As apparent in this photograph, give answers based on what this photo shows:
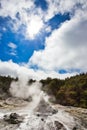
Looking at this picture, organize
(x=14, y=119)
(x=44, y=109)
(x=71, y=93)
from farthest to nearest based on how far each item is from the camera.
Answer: (x=71, y=93) → (x=44, y=109) → (x=14, y=119)

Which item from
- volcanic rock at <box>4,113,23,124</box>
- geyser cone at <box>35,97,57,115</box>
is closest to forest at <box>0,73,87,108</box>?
geyser cone at <box>35,97,57,115</box>

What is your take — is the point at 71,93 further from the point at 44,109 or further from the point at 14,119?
the point at 14,119

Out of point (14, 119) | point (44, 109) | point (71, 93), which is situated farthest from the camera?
point (71, 93)

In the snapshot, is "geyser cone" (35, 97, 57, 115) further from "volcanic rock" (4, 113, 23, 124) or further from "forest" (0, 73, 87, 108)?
"forest" (0, 73, 87, 108)

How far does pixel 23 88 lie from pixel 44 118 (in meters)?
55.5

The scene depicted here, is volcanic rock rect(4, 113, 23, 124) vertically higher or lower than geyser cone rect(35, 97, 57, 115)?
lower

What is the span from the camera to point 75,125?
29703 millimetres

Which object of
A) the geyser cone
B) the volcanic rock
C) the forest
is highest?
the forest

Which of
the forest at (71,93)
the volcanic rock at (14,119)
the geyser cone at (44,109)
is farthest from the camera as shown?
the forest at (71,93)

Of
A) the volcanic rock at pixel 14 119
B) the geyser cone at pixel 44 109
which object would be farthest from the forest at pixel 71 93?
the volcanic rock at pixel 14 119

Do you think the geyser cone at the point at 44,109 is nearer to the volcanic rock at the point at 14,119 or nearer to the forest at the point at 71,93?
the volcanic rock at the point at 14,119

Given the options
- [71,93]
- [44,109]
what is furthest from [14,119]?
[71,93]

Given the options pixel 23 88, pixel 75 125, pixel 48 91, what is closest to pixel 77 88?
pixel 48 91

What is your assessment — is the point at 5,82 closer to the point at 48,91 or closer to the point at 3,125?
the point at 48,91
